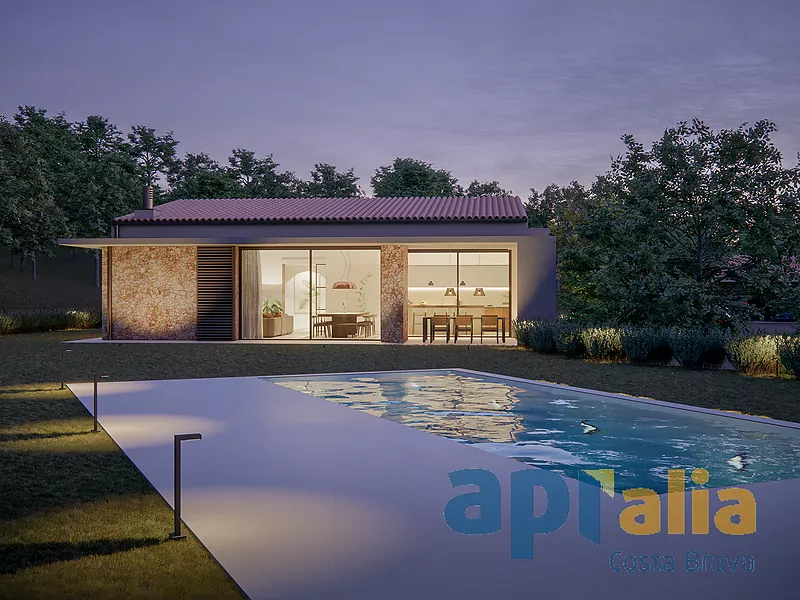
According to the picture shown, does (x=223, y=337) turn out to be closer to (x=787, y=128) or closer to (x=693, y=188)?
(x=693, y=188)

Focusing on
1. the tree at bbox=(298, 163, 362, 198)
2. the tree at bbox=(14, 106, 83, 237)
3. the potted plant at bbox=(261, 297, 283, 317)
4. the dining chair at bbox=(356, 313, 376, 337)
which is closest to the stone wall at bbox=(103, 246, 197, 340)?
the potted plant at bbox=(261, 297, 283, 317)

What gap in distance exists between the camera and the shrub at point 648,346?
49.0 feet

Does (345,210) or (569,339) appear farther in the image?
(345,210)

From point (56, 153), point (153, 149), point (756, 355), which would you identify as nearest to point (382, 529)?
point (756, 355)

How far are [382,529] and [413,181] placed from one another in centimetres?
4169

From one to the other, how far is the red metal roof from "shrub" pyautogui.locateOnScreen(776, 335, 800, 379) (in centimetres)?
943

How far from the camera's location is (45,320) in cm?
2647

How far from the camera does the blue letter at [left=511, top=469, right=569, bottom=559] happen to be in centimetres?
400

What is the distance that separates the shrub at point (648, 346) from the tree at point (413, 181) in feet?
98.2

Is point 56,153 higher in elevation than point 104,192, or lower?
higher

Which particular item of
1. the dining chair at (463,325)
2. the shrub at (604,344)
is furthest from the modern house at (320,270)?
the shrub at (604,344)

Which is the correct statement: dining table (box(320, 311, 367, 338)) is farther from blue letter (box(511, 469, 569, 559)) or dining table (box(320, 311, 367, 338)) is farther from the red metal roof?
blue letter (box(511, 469, 569, 559))

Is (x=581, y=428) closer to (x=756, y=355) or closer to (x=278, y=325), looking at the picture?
(x=756, y=355)

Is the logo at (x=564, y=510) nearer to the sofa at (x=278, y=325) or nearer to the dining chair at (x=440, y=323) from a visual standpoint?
the dining chair at (x=440, y=323)
